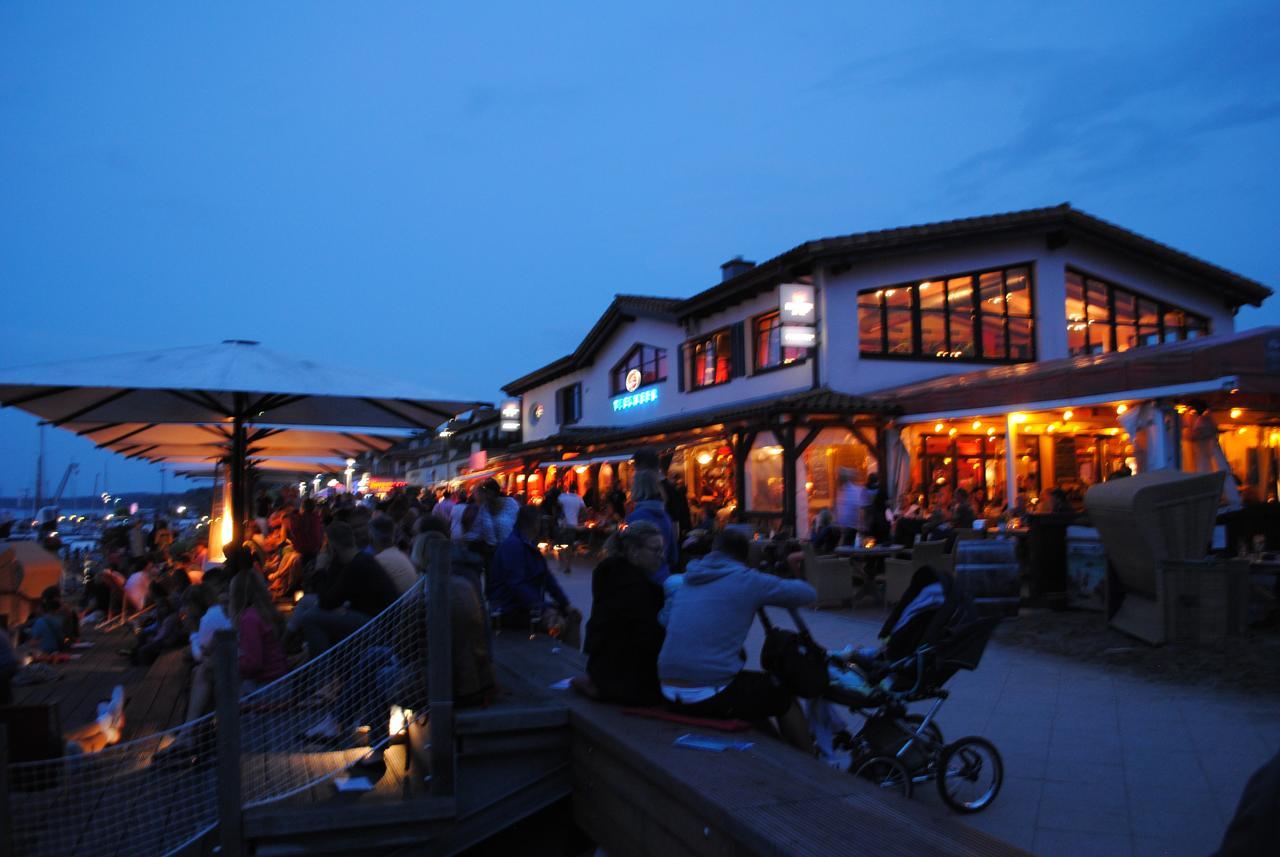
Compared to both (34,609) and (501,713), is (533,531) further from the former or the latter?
(34,609)

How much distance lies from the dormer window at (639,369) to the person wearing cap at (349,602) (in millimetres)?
18339

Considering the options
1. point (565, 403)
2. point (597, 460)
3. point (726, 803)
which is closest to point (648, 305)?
point (597, 460)

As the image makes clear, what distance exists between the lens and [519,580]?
7.88 m

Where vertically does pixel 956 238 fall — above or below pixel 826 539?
above

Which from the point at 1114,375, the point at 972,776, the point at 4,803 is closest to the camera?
the point at 4,803

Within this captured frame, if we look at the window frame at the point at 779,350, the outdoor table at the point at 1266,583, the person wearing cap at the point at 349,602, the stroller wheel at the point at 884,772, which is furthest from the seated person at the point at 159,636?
the window frame at the point at 779,350

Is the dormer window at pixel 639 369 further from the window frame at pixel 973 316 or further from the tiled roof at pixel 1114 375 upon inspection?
the tiled roof at pixel 1114 375

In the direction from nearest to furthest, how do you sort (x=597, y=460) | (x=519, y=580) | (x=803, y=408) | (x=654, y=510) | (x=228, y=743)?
(x=228, y=743) → (x=654, y=510) → (x=519, y=580) → (x=803, y=408) → (x=597, y=460)

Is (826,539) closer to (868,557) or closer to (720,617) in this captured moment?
(868,557)

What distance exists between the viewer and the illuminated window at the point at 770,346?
1905 cm

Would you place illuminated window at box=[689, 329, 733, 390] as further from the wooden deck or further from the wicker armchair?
the wooden deck

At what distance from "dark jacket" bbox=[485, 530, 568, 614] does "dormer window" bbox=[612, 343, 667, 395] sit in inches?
651

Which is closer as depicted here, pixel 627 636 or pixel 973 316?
pixel 627 636

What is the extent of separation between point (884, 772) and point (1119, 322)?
1907cm
